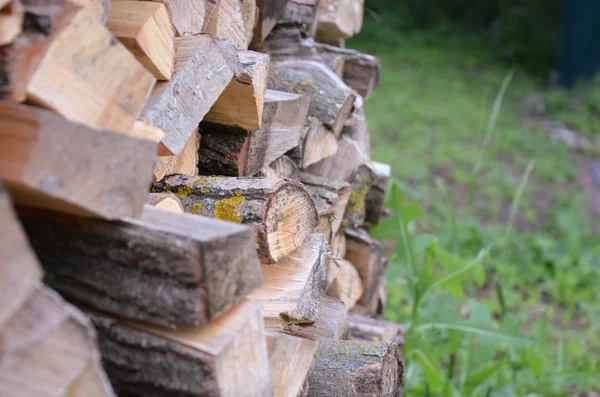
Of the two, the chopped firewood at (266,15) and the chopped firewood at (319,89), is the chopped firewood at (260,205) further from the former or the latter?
the chopped firewood at (266,15)

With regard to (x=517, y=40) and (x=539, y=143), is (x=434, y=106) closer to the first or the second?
(x=539, y=143)

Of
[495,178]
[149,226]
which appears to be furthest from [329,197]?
[495,178]

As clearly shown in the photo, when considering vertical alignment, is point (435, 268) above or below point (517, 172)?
below

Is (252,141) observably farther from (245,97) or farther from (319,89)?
(319,89)

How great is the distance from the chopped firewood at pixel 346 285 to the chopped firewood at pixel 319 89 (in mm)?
439

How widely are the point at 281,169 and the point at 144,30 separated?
606mm

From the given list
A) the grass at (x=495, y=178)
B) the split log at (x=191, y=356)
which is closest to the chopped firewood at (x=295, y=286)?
the split log at (x=191, y=356)

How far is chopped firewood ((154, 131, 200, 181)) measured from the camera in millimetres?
1158

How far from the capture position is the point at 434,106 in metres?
5.68

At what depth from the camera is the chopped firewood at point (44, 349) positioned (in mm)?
583

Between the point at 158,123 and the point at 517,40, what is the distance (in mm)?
8034

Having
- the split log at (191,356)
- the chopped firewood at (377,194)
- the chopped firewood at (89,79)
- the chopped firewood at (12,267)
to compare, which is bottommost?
the chopped firewood at (377,194)

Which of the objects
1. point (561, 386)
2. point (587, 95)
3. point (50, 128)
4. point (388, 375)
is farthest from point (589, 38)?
point (50, 128)

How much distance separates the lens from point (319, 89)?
1661mm
